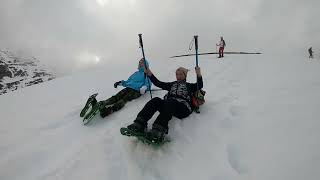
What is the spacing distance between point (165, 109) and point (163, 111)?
0.21ft

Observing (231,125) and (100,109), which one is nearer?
(231,125)

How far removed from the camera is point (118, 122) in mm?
8148

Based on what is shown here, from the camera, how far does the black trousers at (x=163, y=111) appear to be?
6445mm

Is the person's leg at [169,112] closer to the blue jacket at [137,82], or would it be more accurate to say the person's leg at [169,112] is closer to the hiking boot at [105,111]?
the hiking boot at [105,111]

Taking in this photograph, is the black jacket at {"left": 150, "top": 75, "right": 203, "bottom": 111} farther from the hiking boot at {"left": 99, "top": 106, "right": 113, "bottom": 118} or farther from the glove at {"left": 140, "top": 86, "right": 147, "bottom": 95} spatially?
the glove at {"left": 140, "top": 86, "right": 147, "bottom": 95}

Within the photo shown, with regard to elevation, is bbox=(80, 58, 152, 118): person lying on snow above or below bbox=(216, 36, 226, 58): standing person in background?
above

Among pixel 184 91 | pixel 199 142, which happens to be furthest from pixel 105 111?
pixel 199 142

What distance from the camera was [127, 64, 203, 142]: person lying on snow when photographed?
6.25 metres

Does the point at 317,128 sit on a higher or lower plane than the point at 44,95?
higher

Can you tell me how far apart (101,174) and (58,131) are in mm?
3147

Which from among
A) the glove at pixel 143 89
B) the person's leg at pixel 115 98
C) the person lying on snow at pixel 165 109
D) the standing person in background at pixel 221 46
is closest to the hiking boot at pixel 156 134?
the person lying on snow at pixel 165 109

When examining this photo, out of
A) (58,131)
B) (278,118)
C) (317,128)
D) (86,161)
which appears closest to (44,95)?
(58,131)

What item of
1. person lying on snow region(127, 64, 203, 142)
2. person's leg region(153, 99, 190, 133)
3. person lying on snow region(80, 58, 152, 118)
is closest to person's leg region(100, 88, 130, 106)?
person lying on snow region(80, 58, 152, 118)

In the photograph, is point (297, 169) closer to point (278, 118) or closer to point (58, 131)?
point (278, 118)
